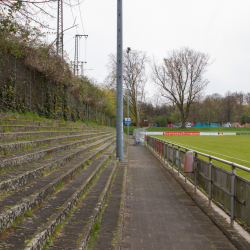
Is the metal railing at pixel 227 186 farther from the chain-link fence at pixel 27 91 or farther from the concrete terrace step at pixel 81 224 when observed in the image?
the chain-link fence at pixel 27 91

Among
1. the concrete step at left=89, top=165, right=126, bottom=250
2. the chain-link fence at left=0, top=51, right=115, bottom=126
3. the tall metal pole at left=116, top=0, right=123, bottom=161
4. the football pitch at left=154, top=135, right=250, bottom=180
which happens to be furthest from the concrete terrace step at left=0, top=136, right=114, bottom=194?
the tall metal pole at left=116, top=0, right=123, bottom=161

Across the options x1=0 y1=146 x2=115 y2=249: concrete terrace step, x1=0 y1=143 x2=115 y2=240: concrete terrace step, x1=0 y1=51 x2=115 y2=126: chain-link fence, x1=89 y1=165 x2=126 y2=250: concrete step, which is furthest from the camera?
x1=0 y1=51 x2=115 y2=126: chain-link fence

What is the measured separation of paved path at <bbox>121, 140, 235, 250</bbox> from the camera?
12.1 feet

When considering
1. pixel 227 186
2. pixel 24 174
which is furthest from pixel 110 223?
pixel 227 186

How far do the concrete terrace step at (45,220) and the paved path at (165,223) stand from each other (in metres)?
1.00

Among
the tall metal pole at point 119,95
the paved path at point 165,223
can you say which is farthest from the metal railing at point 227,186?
the tall metal pole at point 119,95

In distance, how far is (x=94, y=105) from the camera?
3073cm

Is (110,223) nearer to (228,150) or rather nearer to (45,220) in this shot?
(45,220)

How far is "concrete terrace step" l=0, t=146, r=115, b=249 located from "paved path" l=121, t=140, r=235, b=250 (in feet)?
3.28

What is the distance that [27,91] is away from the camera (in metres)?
10.3

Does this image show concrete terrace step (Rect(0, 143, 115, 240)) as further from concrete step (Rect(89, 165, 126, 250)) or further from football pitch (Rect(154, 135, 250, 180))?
football pitch (Rect(154, 135, 250, 180))

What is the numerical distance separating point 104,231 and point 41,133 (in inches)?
172

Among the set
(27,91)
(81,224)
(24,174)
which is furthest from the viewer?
(27,91)

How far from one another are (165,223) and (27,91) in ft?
26.5
